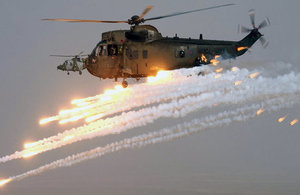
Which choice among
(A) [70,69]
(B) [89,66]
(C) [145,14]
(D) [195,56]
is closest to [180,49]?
(D) [195,56]

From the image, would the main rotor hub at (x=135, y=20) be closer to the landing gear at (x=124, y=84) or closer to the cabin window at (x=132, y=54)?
the cabin window at (x=132, y=54)

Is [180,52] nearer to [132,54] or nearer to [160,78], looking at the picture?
[160,78]

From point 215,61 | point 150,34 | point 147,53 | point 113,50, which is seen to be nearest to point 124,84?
point 113,50

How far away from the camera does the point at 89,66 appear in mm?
44625

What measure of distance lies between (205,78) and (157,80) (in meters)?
4.13

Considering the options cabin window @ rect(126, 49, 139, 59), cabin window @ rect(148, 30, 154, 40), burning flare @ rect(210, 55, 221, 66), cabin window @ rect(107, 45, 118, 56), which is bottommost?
burning flare @ rect(210, 55, 221, 66)

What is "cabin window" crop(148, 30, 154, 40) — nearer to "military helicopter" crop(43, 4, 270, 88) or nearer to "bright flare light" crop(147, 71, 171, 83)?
"military helicopter" crop(43, 4, 270, 88)

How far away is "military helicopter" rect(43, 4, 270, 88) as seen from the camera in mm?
43062

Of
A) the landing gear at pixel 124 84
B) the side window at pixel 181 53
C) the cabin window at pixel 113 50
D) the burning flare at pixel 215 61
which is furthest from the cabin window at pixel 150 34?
the burning flare at pixel 215 61

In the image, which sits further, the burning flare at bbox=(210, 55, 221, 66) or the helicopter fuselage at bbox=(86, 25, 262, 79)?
the burning flare at bbox=(210, 55, 221, 66)

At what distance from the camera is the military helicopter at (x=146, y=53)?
4306 centimetres

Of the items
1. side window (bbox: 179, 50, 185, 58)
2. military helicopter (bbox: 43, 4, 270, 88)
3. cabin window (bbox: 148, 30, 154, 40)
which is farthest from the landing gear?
side window (bbox: 179, 50, 185, 58)

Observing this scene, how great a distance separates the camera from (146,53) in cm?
4319

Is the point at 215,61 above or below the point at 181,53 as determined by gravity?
below
